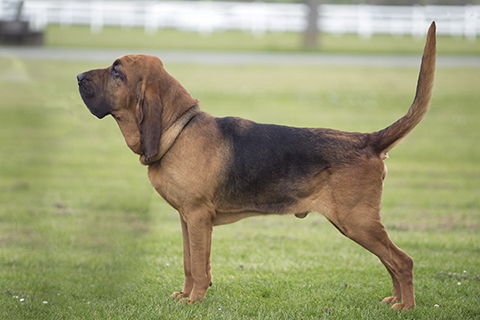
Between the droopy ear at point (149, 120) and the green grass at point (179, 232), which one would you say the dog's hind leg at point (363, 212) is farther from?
the droopy ear at point (149, 120)

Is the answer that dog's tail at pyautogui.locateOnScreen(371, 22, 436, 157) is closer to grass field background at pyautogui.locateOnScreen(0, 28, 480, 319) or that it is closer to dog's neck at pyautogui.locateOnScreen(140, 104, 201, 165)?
grass field background at pyautogui.locateOnScreen(0, 28, 480, 319)

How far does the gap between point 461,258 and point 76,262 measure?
4.56 meters

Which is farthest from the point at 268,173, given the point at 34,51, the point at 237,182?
the point at 34,51

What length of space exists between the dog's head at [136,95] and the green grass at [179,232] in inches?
64.6

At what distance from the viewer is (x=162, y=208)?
865 cm

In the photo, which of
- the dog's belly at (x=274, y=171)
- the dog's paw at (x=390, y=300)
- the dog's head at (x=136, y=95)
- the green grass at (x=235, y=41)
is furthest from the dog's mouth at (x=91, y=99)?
the green grass at (x=235, y=41)

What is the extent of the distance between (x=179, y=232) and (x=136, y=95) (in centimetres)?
319

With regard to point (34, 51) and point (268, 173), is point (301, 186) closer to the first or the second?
point (268, 173)

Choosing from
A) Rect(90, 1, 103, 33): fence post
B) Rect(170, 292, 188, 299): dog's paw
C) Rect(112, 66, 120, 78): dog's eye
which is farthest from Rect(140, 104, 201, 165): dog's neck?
Rect(90, 1, 103, 33): fence post

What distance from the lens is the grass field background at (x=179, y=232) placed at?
4.93 meters

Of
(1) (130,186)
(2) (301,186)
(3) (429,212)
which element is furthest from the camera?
(1) (130,186)

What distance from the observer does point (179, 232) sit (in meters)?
7.30

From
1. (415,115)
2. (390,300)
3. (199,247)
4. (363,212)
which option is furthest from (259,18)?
(199,247)

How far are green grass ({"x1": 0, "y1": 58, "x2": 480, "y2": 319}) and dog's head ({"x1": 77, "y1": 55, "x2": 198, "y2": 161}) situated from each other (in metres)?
1.64
